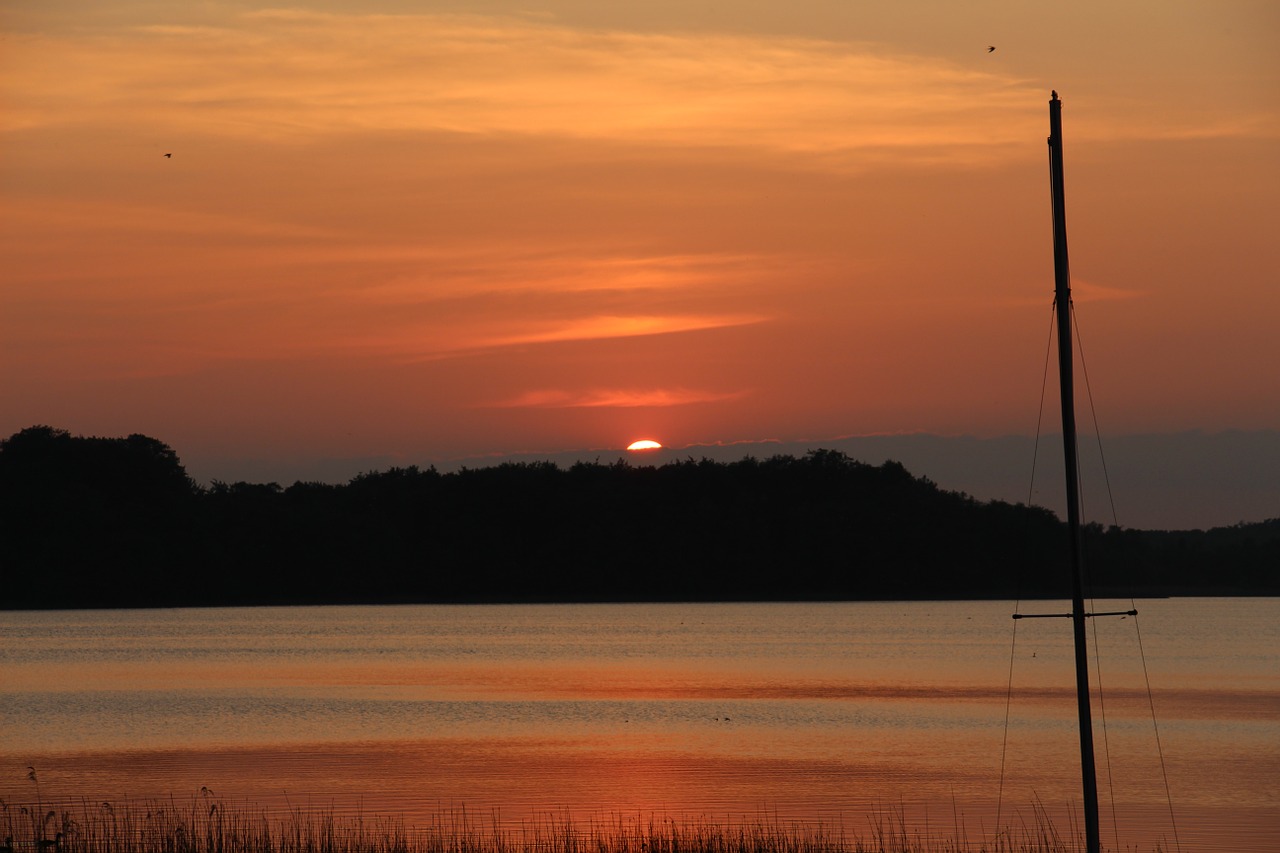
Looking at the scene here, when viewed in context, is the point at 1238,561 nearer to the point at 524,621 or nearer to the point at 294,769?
the point at 524,621

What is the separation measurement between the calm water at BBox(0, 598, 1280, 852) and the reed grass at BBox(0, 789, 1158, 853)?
1.09 m

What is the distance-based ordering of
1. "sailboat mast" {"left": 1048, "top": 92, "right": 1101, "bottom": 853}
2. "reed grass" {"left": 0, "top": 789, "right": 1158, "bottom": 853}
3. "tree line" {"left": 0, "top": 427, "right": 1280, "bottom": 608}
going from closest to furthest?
"sailboat mast" {"left": 1048, "top": 92, "right": 1101, "bottom": 853} → "reed grass" {"left": 0, "top": 789, "right": 1158, "bottom": 853} → "tree line" {"left": 0, "top": 427, "right": 1280, "bottom": 608}

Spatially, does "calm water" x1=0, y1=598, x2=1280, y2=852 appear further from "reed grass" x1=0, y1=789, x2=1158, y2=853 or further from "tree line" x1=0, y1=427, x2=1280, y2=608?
"tree line" x1=0, y1=427, x2=1280, y2=608

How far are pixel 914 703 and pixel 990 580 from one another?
3503 inches

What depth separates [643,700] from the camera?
53.1 m

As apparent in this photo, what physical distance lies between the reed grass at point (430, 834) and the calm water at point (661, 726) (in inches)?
43.0

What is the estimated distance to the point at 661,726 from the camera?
1752 inches

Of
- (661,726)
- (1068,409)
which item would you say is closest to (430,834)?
(1068,409)

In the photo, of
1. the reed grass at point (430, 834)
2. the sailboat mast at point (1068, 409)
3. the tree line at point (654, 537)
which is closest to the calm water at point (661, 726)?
the reed grass at point (430, 834)

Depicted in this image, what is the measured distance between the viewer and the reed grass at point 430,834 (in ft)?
65.4

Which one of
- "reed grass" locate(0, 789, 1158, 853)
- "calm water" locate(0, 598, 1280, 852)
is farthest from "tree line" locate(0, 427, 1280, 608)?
"reed grass" locate(0, 789, 1158, 853)

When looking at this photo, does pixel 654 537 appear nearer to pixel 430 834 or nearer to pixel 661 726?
pixel 661 726

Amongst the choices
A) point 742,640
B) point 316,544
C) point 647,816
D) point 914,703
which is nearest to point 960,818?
point 647,816

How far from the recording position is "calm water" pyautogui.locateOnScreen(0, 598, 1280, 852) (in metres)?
29.7
